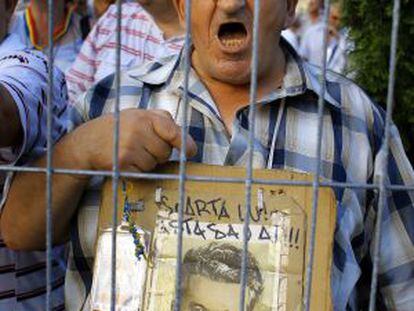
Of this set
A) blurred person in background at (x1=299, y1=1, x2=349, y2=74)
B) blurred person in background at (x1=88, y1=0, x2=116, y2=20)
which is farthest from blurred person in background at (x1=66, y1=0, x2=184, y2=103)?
blurred person in background at (x1=299, y1=1, x2=349, y2=74)

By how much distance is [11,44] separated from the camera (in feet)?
5.56

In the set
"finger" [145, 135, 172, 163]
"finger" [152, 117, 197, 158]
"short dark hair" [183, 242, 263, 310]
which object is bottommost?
"short dark hair" [183, 242, 263, 310]

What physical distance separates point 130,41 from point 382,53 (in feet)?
3.50

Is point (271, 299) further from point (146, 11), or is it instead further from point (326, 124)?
point (146, 11)

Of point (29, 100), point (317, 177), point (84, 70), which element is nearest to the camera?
point (317, 177)

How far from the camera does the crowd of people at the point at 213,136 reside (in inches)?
57.4

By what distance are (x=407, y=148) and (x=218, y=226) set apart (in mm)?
1322

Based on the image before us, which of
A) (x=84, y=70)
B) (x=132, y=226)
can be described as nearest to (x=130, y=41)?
(x=84, y=70)

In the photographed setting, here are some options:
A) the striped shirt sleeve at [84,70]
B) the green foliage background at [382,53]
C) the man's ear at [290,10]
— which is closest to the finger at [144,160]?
the man's ear at [290,10]

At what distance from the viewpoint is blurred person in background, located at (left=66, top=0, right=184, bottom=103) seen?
2918mm

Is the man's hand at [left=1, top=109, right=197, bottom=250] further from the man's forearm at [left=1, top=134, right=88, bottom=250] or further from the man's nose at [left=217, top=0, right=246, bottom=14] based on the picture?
the man's nose at [left=217, top=0, right=246, bottom=14]

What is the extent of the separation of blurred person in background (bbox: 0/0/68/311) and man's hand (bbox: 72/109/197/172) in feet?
0.45

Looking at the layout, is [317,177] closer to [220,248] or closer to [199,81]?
[220,248]

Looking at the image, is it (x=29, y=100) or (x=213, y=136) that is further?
(x=213, y=136)
